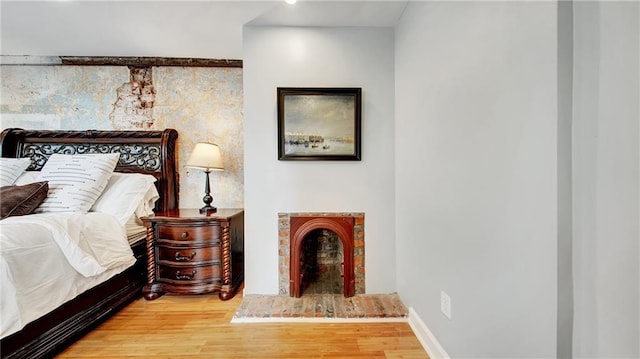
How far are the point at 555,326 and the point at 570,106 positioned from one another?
0.65 m

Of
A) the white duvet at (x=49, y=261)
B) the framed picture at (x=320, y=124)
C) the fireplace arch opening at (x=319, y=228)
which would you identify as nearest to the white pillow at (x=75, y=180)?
the white duvet at (x=49, y=261)

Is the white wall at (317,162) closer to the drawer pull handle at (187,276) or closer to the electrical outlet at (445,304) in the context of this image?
the drawer pull handle at (187,276)

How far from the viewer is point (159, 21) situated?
2154mm

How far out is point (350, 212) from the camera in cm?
224

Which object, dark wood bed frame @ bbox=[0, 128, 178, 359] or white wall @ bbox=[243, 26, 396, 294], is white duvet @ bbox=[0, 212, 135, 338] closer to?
dark wood bed frame @ bbox=[0, 128, 178, 359]

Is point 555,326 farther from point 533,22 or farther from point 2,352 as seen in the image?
point 2,352

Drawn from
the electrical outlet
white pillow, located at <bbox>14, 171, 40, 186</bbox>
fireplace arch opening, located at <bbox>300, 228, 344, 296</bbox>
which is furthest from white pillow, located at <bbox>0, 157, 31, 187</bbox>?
the electrical outlet

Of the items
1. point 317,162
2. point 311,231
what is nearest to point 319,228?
point 311,231

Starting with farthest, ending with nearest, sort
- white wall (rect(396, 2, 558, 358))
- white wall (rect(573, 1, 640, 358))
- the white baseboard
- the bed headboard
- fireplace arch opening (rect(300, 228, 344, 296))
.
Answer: the bed headboard
fireplace arch opening (rect(300, 228, 344, 296))
the white baseboard
white wall (rect(396, 2, 558, 358))
white wall (rect(573, 1, 640, 358))

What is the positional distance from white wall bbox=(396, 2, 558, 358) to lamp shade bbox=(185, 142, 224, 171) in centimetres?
173

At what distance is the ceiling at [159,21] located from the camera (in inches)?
77.5

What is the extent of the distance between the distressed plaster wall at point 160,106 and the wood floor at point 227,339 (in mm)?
1206

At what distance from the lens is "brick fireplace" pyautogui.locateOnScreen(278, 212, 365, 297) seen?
218cm

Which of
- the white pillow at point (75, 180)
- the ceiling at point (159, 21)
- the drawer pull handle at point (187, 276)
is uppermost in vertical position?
the ceiling at point (159, 21)
